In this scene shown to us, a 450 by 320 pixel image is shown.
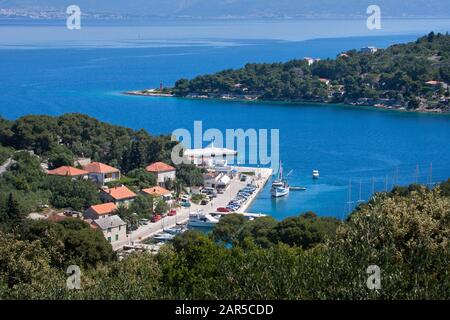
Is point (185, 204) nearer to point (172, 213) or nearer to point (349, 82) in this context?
point (172, 213)

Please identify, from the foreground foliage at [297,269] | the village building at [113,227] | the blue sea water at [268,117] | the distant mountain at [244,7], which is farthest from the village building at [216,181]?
the distant mountain at [244,7]

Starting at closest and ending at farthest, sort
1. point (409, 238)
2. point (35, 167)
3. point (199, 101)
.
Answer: point (409, 238)
point (35, 167)
point (199, 101)

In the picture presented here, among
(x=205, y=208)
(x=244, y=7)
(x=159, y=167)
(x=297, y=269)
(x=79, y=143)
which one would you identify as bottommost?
(x=205, y=208)

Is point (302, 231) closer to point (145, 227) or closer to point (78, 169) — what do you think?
point (145, 227)

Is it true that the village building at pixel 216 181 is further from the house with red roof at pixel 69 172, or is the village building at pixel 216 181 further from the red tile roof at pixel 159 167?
the house with red roof at pixel 69 172

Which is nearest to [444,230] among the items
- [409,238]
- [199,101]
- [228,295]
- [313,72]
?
[409,238]

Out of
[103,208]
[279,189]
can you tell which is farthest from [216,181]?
[103,208]
